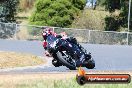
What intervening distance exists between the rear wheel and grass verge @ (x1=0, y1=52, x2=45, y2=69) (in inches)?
222

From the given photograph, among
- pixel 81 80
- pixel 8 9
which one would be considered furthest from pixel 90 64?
pixel 8 9

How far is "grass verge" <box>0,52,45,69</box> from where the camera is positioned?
1453 cm

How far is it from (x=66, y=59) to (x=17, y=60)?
10.2 meters

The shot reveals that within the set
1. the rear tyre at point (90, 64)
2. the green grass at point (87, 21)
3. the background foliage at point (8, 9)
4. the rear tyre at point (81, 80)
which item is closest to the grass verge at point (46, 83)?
the rear tyre at point (90, 64)

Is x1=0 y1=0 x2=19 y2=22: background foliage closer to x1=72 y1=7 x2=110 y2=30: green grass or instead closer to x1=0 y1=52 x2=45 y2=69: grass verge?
x1=72 y1=7 x2=110 y2=30: green grass

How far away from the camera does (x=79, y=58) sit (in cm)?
691

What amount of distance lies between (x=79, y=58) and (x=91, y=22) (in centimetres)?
3577

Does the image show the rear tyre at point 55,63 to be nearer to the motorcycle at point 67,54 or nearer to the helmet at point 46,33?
the motorcycle at point 67,54

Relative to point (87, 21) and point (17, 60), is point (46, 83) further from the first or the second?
point (87, 21)

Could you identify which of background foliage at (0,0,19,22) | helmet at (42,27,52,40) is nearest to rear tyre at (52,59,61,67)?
helmet at (42,27,52,40)

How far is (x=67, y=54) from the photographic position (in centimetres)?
689

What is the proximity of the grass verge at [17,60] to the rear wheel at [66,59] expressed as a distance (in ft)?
18.5

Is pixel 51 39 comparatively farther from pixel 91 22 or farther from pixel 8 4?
pixel 8 4

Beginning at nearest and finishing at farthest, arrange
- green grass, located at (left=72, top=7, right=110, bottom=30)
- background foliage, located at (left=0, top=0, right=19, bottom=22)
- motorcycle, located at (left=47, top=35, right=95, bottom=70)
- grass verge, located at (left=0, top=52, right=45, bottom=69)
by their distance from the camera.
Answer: motorcycle, located at (left=47, top=35, right=95, bottom=70), grass verge, located at (left=0, top=52, right=45, bottom=69), green grass, located at (left=72, top=7, right=110, bottom=30), background foliage, located at (left=0, top=0, right=19, bottom=22)
